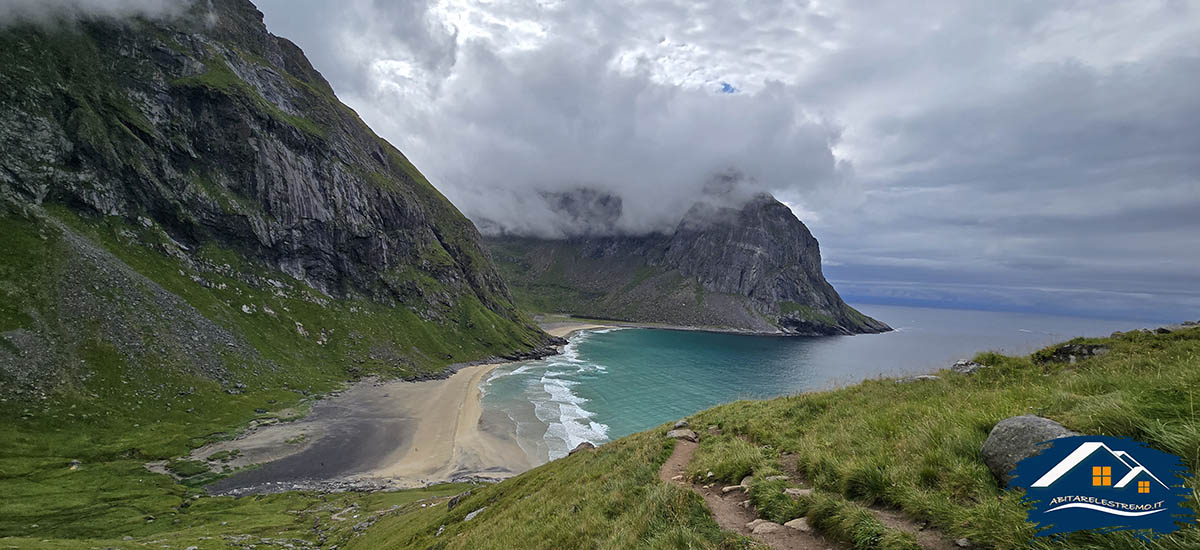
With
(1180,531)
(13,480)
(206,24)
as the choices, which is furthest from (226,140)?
(1180,531)

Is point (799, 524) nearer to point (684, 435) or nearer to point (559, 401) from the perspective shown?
point (684, 435)

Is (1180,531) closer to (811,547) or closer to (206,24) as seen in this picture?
(811,547)

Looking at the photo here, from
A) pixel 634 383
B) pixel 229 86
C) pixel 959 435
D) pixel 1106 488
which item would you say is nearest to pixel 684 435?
pixel 959 435

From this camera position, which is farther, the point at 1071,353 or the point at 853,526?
the point at 1071,353

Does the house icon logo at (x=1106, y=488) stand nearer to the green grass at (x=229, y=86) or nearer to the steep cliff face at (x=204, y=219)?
the steep cliff face at (x=204, y=219)

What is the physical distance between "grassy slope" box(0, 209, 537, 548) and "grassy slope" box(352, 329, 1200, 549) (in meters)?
42.2

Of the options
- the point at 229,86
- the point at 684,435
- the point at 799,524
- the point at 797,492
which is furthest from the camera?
the point at 229,86

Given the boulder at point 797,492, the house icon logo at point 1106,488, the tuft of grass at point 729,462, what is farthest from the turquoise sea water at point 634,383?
the house icon logo at point 1106,488

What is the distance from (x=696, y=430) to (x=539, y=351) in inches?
6088

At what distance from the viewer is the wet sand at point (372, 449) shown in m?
56.6

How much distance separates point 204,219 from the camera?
118m

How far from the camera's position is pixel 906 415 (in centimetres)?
1068

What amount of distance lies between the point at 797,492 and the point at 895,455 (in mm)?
2069

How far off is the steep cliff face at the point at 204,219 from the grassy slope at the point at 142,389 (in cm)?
68
